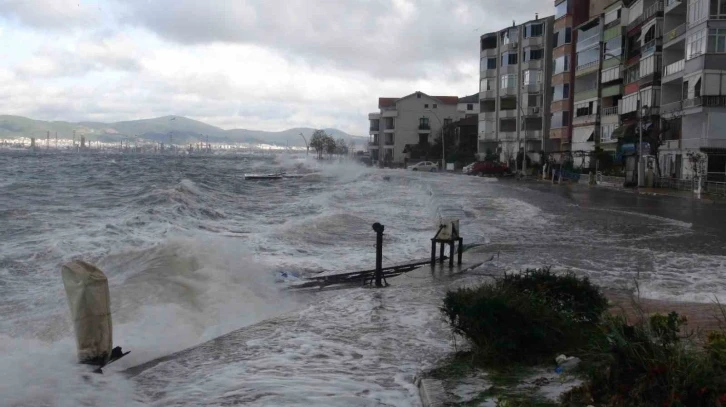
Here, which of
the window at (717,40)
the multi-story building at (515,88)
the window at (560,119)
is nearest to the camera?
the window at (717,40)

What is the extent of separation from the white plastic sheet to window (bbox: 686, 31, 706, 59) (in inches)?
1557

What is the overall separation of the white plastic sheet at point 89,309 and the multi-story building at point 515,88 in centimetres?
7018

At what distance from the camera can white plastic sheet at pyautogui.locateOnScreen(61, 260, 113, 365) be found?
23.4ft

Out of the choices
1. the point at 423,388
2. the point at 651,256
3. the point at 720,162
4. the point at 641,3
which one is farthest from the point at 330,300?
the point at 641,3

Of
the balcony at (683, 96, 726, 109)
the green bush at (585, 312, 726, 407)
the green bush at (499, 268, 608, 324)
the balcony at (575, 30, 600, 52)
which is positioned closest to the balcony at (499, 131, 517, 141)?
the balcony at (575, 30, 600, 52)

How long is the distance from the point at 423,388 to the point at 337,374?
1.08m

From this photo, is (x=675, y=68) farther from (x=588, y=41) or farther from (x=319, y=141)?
(x=319, y=141)

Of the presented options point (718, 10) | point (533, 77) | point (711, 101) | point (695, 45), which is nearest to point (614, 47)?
point (695, 45)

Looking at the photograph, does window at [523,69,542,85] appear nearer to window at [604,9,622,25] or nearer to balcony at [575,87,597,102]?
balcony at [575,87,597,102]

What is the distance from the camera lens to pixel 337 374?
22.9 feet

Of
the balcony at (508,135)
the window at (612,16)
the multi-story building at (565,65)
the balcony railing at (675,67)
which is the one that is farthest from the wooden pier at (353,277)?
the balcony at (508,135)

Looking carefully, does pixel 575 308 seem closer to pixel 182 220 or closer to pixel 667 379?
pixel 667 379

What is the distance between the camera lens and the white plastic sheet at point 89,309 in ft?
23.4

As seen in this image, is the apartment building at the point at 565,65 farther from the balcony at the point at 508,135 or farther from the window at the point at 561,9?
the balcony at the point at 508,135
